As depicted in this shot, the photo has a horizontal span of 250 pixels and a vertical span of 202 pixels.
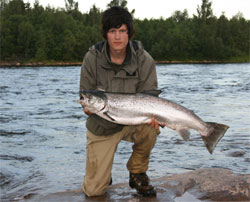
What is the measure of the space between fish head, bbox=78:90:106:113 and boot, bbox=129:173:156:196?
3.27ft

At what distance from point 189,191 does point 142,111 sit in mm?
1070

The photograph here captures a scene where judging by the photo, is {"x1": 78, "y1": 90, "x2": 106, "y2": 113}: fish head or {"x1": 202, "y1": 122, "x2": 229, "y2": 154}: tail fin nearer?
{"x1": 78, "y1": 90, "x2": 106, "y2": 113}: fish head

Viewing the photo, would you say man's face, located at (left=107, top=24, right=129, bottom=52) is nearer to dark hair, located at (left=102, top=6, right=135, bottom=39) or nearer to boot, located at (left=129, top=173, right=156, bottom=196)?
dark hair, located at (left=102, top=6, right=135, bottom=39)

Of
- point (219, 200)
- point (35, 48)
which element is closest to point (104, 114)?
point (219, 200)

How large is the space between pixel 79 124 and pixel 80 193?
535cm

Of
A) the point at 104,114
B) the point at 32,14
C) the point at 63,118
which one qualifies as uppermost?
the point at 32,14

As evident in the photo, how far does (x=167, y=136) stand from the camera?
7.94 meters

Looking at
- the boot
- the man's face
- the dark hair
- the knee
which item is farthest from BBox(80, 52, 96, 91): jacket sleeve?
the boot

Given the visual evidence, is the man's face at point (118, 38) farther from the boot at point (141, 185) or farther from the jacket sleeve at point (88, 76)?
the boot at point (141, 185)

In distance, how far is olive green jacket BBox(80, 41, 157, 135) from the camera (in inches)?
168

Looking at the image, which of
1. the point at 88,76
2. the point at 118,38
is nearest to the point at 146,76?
the point at 118,38

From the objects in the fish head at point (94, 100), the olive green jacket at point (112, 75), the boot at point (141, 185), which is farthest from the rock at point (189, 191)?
the fish head at point (94, 100)

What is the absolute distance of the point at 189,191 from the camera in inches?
170

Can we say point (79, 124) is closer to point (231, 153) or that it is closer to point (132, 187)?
point (231, 153)
